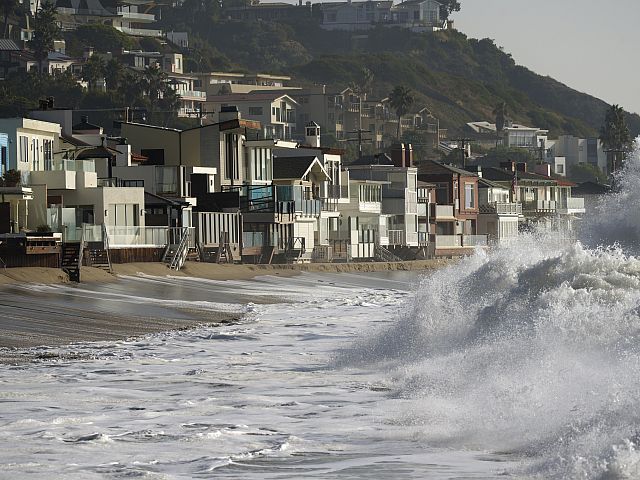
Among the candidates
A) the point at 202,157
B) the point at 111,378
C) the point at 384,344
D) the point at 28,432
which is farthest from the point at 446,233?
the point at 28,432

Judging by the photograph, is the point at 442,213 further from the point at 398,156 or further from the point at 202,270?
the point at 202,270

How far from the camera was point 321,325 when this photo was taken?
1650 inches

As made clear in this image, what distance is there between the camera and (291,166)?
274ft

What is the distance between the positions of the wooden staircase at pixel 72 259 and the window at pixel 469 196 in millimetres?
54305

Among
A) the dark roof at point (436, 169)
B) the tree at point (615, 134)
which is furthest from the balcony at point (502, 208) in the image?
the tree at point (615, 134)

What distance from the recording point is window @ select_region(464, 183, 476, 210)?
104812 mm

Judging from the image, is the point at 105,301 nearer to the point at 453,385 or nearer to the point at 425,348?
the point at 425,348

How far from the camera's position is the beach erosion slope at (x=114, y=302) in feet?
116

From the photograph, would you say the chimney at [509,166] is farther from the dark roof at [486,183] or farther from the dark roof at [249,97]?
the dark roof at [249,97]

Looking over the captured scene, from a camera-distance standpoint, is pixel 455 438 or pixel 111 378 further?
pixel 111 378

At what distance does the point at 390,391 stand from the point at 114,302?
19364 mm

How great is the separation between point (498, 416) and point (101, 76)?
455 ft

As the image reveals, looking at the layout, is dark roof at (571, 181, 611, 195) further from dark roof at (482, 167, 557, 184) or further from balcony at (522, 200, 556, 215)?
balcony at (522, 200, 556, 215)

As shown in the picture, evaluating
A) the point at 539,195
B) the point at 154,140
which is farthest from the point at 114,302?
the point at 539,195
